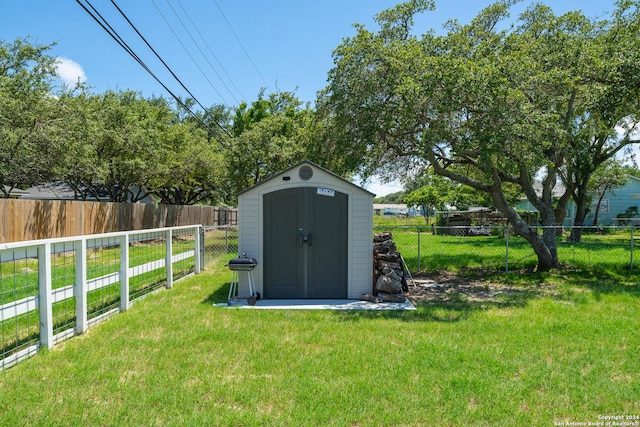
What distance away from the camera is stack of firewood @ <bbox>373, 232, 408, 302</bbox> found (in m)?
6.94

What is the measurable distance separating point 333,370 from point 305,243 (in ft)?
11.1

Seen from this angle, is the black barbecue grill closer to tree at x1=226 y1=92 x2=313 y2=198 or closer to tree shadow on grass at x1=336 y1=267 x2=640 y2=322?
tree shadow on grass at x1=336 y1=267 x2=640 y2=322

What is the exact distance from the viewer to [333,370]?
379 cm

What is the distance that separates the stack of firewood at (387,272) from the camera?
6.94 m

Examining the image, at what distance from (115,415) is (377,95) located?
680cm

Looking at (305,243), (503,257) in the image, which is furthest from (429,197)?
(305,243)

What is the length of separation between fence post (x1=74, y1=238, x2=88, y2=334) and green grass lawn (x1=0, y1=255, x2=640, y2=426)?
156mm

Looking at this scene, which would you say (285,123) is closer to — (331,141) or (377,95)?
(331,141)

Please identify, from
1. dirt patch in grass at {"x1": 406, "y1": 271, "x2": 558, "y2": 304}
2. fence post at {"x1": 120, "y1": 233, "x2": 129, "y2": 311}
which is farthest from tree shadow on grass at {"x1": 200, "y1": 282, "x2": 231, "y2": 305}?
dirt patch in grass at {"x1": 406, "y1": 271, "x2": 558, "y2": 304}

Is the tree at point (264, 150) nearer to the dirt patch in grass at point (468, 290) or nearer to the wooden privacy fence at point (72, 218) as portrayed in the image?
the wooden privacy fence at point (72, 218)

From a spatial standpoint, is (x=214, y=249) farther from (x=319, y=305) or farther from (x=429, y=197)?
(x=429, y=197)

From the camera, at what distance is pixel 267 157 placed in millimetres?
18047

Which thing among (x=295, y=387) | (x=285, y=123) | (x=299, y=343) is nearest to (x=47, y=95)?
(x=285, y=123)

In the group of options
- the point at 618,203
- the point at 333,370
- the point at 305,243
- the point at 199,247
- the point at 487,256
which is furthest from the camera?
the point at 618,203
